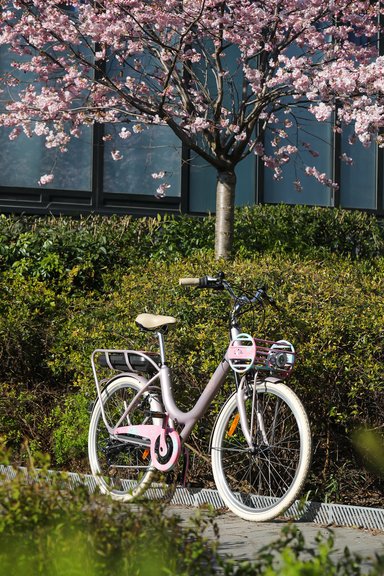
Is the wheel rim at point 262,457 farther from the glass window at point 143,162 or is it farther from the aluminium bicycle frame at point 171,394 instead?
the glass window at point 143,162

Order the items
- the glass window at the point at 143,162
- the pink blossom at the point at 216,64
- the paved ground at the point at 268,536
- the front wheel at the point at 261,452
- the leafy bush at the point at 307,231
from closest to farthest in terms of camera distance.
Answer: the paved ground at the point at 268,536 → the front wheel at the point at 261,452 → the pink blossom at the point at 216,64 → the leafy bush at the point at 307,231 → the glass window at the point at 143,162

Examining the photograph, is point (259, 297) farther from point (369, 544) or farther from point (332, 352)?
point (369, 544)

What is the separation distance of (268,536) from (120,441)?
144cm

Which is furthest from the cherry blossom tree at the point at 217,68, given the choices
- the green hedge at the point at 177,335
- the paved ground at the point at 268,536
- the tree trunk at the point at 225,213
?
the paved ground at the point at 268,536

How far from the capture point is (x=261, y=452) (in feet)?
18.3

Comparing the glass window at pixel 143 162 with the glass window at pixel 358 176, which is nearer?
the glass window at pixel 143 162

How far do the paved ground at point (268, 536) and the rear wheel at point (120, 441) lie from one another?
1.93ft

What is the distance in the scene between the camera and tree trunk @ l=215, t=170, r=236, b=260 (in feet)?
33.3

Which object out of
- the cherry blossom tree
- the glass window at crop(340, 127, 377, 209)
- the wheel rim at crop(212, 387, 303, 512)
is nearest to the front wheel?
the wheel rim at crop(212, 387, 303, 512)

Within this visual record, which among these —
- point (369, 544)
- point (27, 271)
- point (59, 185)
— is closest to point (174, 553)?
point (369, 544)

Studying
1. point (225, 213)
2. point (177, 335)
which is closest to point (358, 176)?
point (225, 213)

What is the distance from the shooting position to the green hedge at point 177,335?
624cm

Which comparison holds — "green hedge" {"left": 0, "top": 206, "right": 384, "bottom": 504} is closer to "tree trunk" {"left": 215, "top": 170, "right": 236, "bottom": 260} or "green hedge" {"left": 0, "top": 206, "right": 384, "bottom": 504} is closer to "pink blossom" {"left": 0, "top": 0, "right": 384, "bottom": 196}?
"tree trunk" {"left": 215, "top": 170, "right": 236, "bottom": 260}

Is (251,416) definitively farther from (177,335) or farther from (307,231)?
(307,231)
